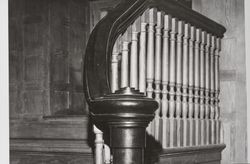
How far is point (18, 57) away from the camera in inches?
157

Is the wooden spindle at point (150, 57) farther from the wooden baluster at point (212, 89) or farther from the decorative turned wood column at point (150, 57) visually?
the wooden baluster at point (212, 89)

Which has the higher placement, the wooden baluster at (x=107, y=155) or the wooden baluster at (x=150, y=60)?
the wooden baluster at (x=150, y=60)

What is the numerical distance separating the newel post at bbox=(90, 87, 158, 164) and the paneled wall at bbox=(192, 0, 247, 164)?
70.3 inches

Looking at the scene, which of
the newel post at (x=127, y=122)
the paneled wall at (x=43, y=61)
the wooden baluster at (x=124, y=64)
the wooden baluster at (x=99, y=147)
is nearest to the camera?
the newel post at (x=127, y=122)

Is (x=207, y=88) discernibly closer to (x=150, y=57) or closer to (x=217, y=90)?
(x=217, y=90)

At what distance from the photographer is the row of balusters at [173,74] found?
81.7 inches

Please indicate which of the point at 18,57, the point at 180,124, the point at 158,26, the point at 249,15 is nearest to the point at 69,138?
the point at 180,124

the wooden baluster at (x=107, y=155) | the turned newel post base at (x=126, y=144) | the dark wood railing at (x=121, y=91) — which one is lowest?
the wooden baluster at (x=107, y=155)

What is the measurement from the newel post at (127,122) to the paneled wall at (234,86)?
1.79 meters

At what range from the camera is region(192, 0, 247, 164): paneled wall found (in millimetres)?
3064

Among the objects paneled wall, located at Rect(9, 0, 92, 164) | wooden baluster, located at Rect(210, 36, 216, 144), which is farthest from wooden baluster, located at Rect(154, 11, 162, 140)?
paneled wall, located at Rect(9, 0, 92, 164)

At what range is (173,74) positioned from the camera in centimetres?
236

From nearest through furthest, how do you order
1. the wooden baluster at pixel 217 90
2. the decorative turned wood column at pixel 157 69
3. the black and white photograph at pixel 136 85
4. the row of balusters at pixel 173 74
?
the black and white photograph at pixel 136 85
the row of balusters at pixel 173 74
the decorative turned wood column at pixel 157 69
the wooden baluster at pixel 217 90

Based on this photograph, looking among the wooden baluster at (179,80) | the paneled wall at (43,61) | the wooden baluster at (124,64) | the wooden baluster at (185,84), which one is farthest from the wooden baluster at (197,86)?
the paneled wall at (43,61)
